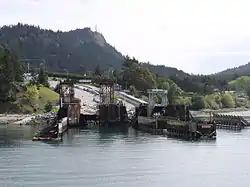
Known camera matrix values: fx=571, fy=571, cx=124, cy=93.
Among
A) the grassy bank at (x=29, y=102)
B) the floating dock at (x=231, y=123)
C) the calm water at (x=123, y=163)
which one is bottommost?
the calm water at (x=123, y=163)

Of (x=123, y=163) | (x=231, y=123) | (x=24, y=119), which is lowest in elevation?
(x=123, y=163)

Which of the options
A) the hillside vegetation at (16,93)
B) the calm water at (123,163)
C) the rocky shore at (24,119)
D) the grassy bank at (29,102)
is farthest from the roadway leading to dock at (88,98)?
the calm water at (123,163)

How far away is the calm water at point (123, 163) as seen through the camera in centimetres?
4103

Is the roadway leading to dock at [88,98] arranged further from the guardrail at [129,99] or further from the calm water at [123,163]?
the calm water at [123,163]

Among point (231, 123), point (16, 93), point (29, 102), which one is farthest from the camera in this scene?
point (16, 93)

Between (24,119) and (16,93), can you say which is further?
(16,93)

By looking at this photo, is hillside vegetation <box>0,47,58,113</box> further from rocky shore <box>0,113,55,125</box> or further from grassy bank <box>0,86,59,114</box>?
rocky shore <box>0,113,55,125</box>

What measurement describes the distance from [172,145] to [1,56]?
66.8 meters

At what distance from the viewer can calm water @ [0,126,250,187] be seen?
41.0 metres

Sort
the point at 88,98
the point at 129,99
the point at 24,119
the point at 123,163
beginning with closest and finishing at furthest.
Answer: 1. the point at 123,163
2. the point at 24,119
3. the point at 88,98
4. the point at 129,99

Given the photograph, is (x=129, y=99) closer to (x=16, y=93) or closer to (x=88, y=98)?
(x=88, y=98)

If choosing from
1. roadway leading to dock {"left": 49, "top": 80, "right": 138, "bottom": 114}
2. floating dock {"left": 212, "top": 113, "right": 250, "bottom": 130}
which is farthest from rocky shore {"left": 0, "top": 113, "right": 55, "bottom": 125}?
floating dock {"left": 212, "top": 113, "right": 250, "bottom": 130}

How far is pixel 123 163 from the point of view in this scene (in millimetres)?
49156

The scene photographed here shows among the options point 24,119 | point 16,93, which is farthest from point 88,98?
point 24,119
